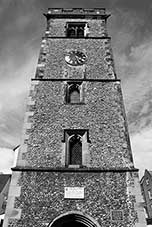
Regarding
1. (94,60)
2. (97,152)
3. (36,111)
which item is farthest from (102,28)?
(97,152)

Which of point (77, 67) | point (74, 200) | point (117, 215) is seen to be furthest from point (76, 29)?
point (117, 215)

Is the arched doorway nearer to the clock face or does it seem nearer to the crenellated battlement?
the clock face

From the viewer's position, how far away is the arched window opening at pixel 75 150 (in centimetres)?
898

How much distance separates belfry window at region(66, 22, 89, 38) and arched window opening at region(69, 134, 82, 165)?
9088 mm

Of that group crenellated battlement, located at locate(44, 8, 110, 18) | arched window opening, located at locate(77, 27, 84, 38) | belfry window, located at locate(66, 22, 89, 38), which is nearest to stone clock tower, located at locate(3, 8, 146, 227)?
belfry window, located at locate(66, 22, 89, 38)

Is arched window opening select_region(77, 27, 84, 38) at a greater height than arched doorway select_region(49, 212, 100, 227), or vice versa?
arched window opening select_region(77, 27, 84, 38)

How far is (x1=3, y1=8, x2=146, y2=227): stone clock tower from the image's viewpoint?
24.2 feet

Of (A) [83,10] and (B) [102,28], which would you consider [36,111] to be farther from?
(A) [83,10]

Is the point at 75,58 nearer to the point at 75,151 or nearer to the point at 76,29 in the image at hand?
the point at 76,29

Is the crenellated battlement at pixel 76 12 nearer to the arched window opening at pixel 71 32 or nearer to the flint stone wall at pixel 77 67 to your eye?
the arched window opening at pixel 71 32

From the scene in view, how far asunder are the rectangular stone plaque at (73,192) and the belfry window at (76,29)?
37.3ft

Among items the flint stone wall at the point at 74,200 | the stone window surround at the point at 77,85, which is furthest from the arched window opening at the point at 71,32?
the flint stone wall at the point at 74,200

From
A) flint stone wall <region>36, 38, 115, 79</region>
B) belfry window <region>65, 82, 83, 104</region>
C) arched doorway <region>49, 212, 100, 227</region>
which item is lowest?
arched doorway <region>49, 212, 100, 227</region>

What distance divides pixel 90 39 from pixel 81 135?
7.91 meters
